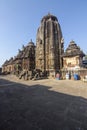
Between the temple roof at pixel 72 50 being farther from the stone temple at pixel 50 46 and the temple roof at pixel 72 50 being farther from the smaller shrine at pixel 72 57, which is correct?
the stone temple at pixel 50 46

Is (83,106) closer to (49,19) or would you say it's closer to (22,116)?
(22,116)

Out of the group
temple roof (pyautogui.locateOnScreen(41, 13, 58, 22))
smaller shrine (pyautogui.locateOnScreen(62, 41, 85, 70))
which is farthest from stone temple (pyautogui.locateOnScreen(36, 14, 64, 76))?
smaller shrine (pyautogui.locateOnScreen(62, 41, 85, 70))

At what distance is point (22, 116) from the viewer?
24.4ft

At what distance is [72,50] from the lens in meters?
31.1

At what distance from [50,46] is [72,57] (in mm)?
6653

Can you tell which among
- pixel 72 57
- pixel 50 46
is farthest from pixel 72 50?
pixel 50 46

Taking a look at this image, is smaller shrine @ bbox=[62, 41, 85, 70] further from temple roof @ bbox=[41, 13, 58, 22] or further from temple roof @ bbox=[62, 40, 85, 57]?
temple roof @ bbox=[41, 13, 58, 22]

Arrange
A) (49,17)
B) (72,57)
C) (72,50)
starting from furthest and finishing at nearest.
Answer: (49,17) < (72,50) < (72,57)

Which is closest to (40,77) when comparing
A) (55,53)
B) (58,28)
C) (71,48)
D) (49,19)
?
(55,53)

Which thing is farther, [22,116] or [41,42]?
[41,42]

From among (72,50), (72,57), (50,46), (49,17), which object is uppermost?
(49,17)

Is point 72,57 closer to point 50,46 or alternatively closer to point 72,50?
point 72,50

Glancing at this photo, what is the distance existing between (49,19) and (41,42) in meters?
7.17

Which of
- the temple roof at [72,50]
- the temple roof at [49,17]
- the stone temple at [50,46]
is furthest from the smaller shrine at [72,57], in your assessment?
the temple roof at [49,17]
